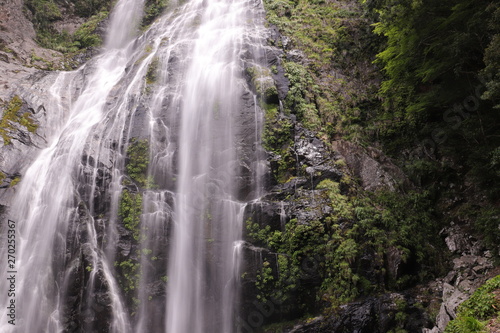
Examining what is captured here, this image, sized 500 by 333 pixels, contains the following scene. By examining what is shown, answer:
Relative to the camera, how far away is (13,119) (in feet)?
47.0

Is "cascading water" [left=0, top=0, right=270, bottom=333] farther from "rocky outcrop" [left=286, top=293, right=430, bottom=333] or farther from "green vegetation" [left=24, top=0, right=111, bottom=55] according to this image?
"green vegetation" [left=24, top=0, right=111, bottom=55]

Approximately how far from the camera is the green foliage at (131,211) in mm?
10881

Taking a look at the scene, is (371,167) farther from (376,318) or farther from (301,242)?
(376,318)

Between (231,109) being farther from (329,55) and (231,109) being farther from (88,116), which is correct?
(88,116)

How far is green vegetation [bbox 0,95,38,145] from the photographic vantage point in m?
13.7

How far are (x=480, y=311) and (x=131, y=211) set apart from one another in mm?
9883

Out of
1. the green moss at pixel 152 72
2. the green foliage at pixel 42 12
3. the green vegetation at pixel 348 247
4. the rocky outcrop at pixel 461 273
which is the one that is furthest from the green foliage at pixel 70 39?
the rocky outcrop at pixel 461 273

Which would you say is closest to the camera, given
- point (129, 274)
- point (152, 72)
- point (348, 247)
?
point (348, 247)

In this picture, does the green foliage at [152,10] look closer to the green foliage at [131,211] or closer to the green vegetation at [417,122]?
the green vegetation at [417,122]

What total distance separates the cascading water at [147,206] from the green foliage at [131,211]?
1.5 inches

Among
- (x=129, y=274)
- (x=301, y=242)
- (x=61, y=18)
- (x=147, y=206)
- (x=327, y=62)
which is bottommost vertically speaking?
(x=129, y=274)

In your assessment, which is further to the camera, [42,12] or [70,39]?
[42,12]

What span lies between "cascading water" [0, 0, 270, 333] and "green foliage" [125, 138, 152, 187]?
0.06m

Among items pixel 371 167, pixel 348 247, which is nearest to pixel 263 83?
pixel 371 167
